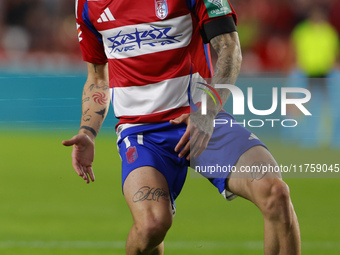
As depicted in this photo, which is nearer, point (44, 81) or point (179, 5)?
point (179, 5)

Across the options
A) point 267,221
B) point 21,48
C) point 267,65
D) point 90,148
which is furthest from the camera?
point 21,48

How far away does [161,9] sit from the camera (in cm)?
403

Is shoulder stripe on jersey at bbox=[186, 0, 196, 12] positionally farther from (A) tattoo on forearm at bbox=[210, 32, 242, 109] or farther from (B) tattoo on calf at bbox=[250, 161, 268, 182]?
(B) tattoo on calf at bbox=[250, 161, 268, 182]

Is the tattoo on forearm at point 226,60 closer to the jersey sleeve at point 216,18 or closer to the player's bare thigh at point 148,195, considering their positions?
the jersey sleeve at point 216,18

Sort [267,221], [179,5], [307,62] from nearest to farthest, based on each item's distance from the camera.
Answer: [267,221] → [179,5] → [307,62]

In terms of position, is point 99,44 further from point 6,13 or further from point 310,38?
point 6,13

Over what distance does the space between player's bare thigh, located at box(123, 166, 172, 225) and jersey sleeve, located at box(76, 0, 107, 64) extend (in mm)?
967

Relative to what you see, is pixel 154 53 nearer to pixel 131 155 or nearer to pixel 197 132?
pixel 131 155

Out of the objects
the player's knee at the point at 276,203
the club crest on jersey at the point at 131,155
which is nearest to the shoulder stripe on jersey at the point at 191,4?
the club crest on jersey at the point at 131,155

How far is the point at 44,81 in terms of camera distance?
37.1 ft

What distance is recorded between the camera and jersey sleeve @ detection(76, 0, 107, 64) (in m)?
4.38

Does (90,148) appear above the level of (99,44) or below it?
below

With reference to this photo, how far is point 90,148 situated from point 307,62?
998 cm

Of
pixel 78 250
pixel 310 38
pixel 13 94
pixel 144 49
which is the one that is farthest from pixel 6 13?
pixel 144 49
